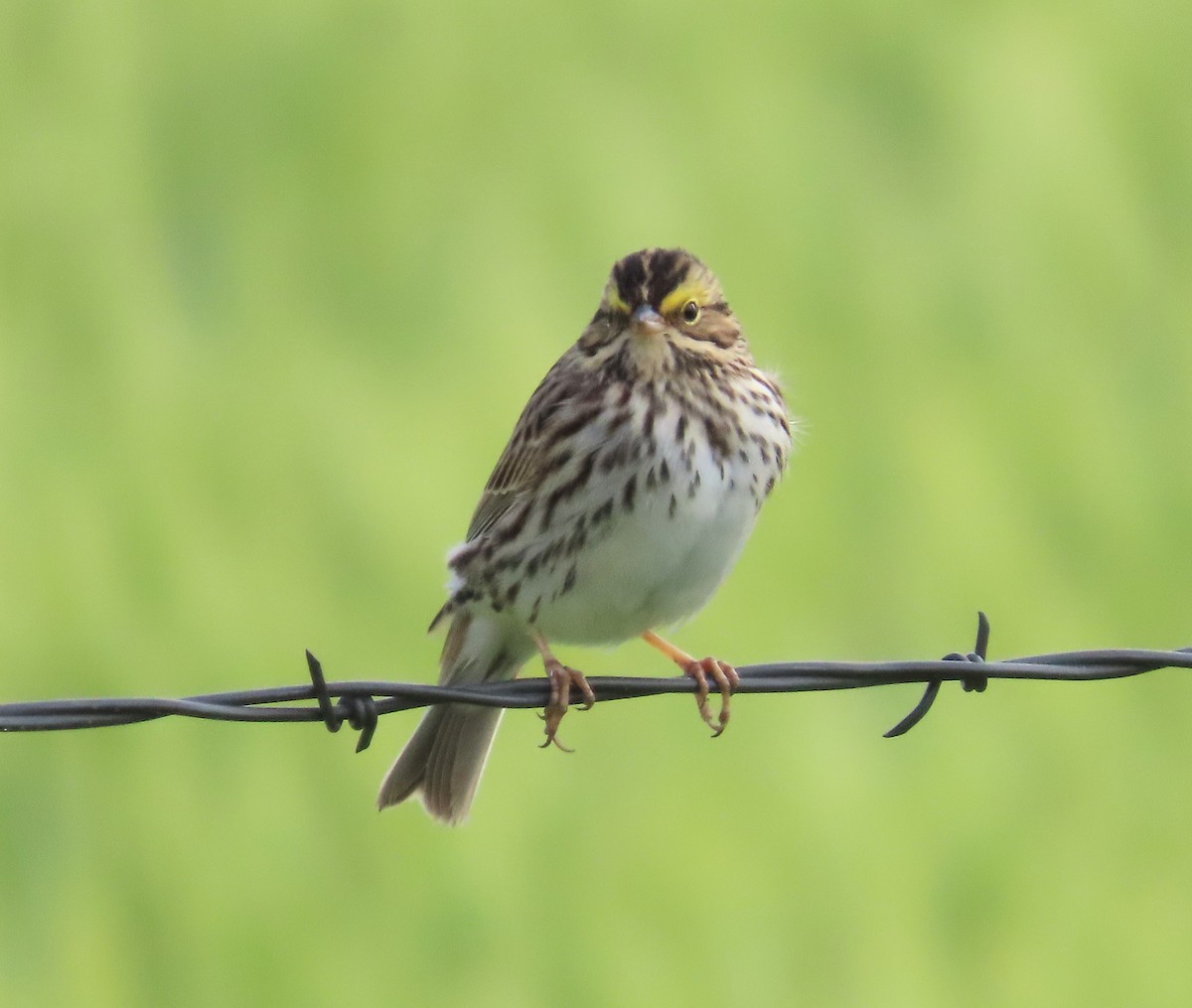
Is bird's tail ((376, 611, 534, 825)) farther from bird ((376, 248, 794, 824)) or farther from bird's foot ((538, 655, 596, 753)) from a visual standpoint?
bird's foot ((538, 655, 596, 753))

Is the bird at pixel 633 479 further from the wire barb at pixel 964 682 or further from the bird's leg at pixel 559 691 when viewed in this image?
the wire barb at pixel 964 682

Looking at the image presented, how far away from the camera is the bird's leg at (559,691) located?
4.88 m

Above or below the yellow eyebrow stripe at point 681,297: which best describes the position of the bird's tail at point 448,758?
below

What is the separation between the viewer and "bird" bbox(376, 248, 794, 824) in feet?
17.0

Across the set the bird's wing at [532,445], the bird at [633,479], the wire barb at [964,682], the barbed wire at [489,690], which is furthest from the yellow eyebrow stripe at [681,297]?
the wire barb at [964,682]

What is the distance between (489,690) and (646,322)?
1.40 m

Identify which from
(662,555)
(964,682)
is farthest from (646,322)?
(964,682)

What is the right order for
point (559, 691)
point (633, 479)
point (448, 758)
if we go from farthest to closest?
point (448, 758), point (633, 479), point (559, 691)

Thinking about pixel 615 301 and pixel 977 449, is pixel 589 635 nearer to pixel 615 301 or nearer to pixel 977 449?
pixel 615 301

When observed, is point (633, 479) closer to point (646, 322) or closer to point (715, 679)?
point (646, 322)

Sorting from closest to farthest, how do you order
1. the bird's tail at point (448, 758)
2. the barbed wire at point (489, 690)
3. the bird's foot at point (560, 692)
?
the barbed wire at point (489, 690) < the bird's foot at point (560, 692) < the bird's tail at point (448, 758)

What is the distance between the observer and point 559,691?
492 centimetres

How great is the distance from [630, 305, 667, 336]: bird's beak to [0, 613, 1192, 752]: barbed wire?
3.92 feet

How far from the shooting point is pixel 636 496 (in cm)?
515
